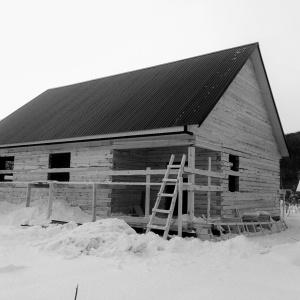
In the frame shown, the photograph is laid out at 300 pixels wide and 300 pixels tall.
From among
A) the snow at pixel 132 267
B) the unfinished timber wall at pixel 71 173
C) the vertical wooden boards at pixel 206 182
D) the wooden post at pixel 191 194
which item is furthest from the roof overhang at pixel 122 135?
the snow at pixel 132 267

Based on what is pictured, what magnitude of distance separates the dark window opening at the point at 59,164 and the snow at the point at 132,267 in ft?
20.6

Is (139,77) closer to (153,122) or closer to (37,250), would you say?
(153,122)

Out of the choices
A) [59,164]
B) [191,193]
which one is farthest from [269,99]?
[59,164]

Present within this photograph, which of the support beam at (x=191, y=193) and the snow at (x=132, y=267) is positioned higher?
the support beam at (x=191, y=193)

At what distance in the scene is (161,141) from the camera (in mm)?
12023

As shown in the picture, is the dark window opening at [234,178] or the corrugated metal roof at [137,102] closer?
the corrugated metal roof at [137,102]

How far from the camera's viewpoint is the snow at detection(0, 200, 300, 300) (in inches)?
200

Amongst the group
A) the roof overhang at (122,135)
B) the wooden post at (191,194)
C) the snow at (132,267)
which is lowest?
the snow at (132,267)

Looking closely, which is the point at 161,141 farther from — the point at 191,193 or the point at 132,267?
the point at 132,267

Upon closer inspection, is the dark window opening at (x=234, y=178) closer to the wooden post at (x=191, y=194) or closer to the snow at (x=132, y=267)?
the wooden post at (x=191, y=194)

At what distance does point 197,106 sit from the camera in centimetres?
1167

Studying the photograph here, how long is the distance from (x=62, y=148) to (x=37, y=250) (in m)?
7.73

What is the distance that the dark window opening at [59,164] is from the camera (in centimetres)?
1548

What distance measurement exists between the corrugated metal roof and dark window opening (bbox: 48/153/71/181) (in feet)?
3.70
